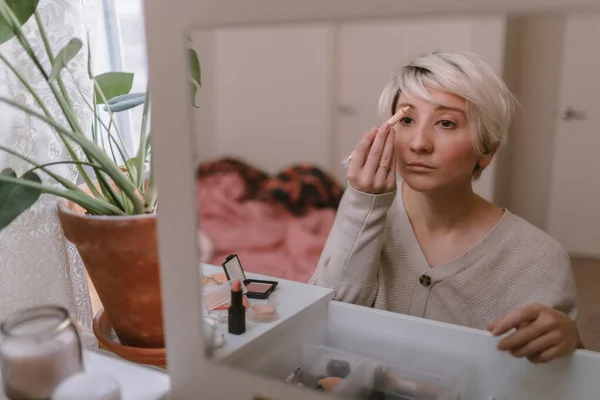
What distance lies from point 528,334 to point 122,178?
0.41 m

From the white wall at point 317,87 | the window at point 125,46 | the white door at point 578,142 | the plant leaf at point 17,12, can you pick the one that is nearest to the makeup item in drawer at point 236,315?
the plant leaf at point 17,12

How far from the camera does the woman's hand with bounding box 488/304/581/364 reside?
45cm

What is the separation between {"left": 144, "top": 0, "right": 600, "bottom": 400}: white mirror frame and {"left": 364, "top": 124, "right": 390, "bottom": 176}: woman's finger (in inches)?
11.7

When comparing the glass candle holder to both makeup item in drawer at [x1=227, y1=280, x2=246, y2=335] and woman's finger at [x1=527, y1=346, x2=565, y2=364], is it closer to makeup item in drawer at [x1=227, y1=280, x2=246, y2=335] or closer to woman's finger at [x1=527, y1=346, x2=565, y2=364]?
makeup item in drawer at [x1=227, y1=280, x2=246, y2=335]

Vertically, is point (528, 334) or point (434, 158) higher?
point (434, 158)

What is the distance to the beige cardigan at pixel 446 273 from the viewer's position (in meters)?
0.64

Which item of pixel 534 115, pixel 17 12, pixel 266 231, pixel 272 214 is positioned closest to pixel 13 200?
pixel 17 12

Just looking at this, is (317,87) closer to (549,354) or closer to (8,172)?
(8,172)

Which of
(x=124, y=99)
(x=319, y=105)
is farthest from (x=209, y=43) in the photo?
(x=319, y=105)

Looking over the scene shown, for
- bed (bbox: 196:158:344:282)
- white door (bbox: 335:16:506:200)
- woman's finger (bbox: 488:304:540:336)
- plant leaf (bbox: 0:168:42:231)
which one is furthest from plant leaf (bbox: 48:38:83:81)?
white door (bbox: 335:16:506:200)

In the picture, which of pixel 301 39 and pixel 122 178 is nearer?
pixel 122 178

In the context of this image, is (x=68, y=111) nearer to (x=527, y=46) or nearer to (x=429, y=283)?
(x=429, y=283)

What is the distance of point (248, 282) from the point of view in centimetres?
57

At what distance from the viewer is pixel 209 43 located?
524mm
